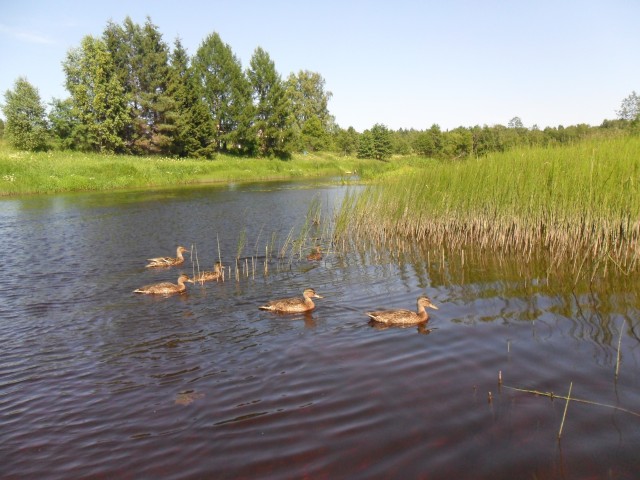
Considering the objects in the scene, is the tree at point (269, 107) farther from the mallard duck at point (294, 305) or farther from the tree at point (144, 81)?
the mallard duck at point (294, 305)

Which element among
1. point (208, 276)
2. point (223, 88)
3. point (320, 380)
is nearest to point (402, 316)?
point (320, 380)

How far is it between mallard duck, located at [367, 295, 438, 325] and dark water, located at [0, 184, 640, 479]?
0.57 ft

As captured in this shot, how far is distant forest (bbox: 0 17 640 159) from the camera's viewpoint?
164 ft

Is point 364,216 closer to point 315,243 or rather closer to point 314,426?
point 315,243

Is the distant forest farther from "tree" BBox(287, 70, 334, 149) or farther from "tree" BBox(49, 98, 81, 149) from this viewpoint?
"tree" BBox(287, 70, 334, 149)

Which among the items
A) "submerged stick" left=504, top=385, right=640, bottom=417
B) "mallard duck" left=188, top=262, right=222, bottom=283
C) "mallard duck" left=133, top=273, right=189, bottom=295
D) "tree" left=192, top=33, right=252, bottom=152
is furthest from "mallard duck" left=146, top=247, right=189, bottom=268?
"tree" left=192, top=33, right=252, bottom=152

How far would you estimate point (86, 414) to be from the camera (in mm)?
5992

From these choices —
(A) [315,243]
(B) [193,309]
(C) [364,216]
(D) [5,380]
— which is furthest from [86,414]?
(C) [364,216]

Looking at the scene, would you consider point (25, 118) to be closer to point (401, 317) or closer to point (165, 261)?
point (165, 261)

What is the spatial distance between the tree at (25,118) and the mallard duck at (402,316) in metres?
49.1

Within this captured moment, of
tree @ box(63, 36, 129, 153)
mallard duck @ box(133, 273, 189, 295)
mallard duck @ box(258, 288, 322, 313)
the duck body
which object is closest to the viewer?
mallard duck @ box(258, 288, 322, 313)

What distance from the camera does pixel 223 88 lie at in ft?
220

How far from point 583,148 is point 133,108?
178 feet

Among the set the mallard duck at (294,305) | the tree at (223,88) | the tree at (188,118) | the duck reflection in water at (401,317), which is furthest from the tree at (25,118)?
the duck reflection in water at (401,317)
